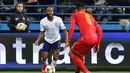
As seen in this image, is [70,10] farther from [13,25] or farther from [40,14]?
[13,25]

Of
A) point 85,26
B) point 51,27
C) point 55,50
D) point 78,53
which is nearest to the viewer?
point 85,26

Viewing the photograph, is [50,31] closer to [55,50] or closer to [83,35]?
[55,50]

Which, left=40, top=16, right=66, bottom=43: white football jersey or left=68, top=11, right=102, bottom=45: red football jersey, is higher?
left=68, top=11, right=102, bottom=45: red football jersey

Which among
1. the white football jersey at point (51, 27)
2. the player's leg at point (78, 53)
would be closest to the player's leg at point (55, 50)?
the white football jersey at point (51, 27)

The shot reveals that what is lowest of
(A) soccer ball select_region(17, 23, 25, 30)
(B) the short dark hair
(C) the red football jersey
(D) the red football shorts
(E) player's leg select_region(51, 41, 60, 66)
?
(E) player's leg select_region(51, 41, 60, 66)

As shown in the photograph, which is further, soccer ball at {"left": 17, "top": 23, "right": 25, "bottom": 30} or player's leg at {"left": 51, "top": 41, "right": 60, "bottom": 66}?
soccer ball at {"left": 17, "top": 23, "right": 25, "bottom": 30}

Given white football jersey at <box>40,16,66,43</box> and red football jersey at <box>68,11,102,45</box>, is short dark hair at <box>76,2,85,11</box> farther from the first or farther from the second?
white football jersey at <box>40,16,66,43</box>

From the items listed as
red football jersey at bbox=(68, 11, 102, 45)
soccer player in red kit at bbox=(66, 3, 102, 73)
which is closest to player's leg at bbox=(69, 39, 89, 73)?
soccer player in red kit at bbox=(66, 3, 102, 73)

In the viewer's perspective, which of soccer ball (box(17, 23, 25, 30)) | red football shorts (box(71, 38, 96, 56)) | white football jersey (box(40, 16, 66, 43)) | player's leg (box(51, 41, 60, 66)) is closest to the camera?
red football shorts (box(71, 38, 96, 56))

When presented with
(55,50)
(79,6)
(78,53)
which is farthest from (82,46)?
(55,50)

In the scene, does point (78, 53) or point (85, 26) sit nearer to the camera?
point (85, 26)

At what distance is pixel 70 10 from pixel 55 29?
14.1 feet

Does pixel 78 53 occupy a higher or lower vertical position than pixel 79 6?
lower

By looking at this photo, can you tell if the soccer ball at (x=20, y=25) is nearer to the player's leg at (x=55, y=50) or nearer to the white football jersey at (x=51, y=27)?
the white football jersey at (x=51, y=27)
